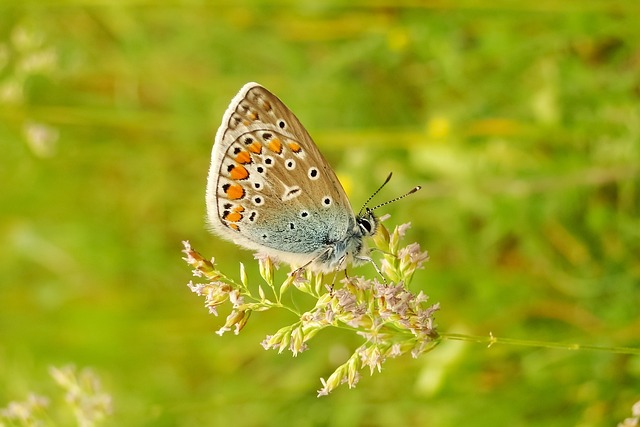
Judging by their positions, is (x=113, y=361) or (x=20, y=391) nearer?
(x=20, y=391)

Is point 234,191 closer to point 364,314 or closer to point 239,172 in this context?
point 239,172

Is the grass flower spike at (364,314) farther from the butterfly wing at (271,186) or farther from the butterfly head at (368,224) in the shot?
the butterfly wing at (271,186)

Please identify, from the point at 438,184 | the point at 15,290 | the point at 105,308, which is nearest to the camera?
the point at 438,184

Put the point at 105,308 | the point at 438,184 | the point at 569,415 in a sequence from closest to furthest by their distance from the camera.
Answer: the point at 569,415, the point at 438,184, the point at 105,308

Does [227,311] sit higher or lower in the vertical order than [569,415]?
higher

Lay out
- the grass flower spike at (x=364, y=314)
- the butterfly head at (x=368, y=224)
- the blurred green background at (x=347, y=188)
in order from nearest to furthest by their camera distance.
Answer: the grass flower spike at (x=364, y=314) → the butterfly head at (x=368, y=224) → the blurred green background at (x=347, y=188)

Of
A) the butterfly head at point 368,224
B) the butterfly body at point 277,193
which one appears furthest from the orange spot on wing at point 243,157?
the butterfly head at point 368,224

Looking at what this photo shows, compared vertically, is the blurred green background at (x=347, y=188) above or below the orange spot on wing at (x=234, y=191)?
above

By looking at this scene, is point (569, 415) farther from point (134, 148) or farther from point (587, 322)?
point (134, 148)

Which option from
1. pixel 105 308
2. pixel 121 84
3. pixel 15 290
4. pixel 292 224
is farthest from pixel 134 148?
pixel 292 224
